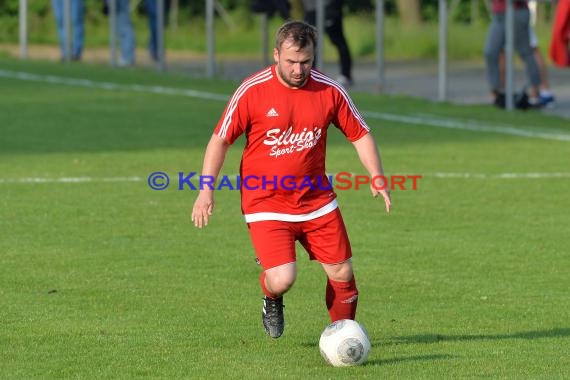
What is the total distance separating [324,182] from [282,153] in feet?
0.89

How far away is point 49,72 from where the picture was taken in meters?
25.7

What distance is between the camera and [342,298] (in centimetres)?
797

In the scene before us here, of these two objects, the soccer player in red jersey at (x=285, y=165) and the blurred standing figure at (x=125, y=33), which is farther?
the blurred standing figure at (x=125, y=33)

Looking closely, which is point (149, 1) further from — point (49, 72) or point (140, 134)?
point (140, 134)

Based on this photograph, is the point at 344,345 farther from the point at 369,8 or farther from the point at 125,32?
the point at 369,8

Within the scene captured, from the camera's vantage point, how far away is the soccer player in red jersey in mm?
7781

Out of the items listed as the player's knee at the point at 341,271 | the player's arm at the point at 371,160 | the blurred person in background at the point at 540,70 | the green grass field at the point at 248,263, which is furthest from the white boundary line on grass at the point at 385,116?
the player's knee at the point at 341,271

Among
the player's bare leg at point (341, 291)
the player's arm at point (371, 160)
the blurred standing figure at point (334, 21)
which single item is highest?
the player's arm at point (371, 160)

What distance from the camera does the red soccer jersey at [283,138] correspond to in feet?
25.5

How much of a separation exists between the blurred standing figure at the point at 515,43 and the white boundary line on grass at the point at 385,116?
1.09 meters

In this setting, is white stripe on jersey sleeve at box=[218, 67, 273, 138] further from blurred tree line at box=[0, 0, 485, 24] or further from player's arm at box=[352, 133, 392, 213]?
blurred tree line at box=[0, 0, 485, 24]

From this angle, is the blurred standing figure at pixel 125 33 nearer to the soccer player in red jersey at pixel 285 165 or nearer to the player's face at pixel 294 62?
the soccer player in red jersey at pixel 285 165

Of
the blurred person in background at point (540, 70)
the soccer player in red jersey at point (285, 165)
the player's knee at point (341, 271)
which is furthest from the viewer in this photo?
the blurred person in background at point (540, 70)

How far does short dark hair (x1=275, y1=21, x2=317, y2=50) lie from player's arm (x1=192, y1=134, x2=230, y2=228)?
0.56m
